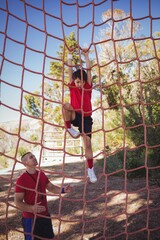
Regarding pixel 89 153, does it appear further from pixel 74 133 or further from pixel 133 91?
pixel 133 91

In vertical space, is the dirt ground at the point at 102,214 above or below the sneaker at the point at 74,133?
below

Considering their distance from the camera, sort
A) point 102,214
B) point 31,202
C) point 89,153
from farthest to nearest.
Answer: point 102,214, point 89,153, point 31,202

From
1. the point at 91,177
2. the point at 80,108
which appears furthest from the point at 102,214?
the point at 80,108

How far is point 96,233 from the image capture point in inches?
105

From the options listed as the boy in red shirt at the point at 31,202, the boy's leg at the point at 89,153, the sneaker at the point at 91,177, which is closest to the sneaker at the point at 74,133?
the boy's leg at the point at 89,153

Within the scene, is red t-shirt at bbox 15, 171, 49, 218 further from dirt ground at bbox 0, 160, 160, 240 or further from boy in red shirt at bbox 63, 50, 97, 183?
boy in red shirt at bbox 63, 50, 97, 183

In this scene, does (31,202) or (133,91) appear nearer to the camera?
(31,202)

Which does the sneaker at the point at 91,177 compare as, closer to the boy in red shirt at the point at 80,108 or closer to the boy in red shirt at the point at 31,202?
the boy in red shirt at the point at 80,108

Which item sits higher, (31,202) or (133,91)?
(133,91)

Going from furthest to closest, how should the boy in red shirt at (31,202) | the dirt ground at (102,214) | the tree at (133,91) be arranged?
the tree at (133,91), the dirt ground at (102,214), the boy in red shirt at (31,202)

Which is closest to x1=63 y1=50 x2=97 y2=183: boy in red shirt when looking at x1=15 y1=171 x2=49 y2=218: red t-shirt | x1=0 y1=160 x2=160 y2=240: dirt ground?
x1=0 y1=160 x2=160 y2=240: dirt ground

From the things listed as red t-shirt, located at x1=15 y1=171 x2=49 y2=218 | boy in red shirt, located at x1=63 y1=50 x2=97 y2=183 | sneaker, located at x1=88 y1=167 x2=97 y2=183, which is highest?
boy in red shirt, located at x1=63 y1=50 x2=97 y2=183

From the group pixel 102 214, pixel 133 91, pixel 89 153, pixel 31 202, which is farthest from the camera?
pixel 133 91

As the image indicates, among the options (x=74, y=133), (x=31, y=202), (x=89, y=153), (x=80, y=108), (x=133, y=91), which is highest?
(x=133, y=91)
